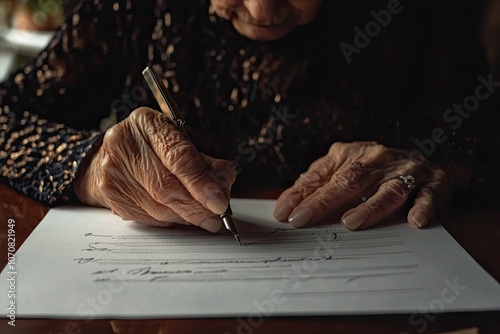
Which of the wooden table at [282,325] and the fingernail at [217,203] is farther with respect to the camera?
the fingernail at [217,203]

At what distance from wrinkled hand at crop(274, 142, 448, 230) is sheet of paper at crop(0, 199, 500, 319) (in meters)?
0.02

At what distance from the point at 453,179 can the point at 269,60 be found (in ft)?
1.28

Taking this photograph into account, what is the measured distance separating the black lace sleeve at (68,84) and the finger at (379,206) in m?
0.50

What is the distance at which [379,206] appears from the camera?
87cm

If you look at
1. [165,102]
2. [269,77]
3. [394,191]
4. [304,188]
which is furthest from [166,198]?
[269,77]

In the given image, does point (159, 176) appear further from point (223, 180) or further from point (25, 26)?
point (25, 26)

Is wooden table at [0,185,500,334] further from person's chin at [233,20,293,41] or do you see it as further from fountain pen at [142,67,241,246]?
person's chin at [233,20,293,41]

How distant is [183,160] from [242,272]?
171mm

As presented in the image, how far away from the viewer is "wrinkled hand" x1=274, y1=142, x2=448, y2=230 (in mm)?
862

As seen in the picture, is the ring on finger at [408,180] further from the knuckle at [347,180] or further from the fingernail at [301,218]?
the fingernail at [301,218]

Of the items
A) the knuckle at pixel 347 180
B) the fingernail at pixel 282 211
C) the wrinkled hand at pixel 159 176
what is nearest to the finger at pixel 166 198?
the wrinkled hand at pixel 159 176

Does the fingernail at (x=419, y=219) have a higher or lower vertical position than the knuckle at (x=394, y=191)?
lower

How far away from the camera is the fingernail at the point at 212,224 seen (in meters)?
0.79

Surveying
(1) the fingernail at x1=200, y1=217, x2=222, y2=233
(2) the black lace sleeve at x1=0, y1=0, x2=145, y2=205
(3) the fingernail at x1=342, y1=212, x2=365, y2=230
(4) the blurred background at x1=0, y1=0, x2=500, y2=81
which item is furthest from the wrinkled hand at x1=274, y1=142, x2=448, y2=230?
(4) the blurred background at x1=0, y1=0, x2=500, y2=81
